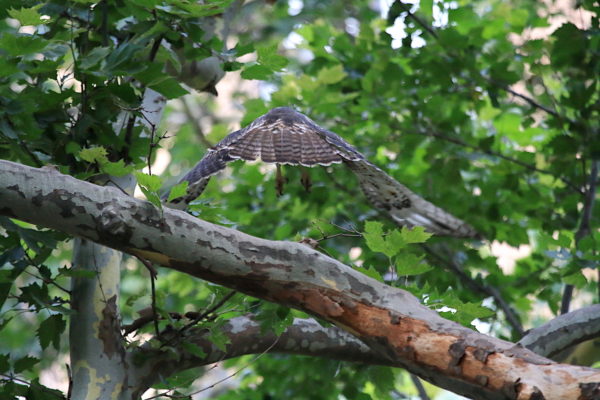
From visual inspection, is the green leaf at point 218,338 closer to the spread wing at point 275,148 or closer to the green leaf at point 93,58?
the spread wing at point 275,148

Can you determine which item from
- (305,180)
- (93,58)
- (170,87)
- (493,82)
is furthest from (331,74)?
(93,58)

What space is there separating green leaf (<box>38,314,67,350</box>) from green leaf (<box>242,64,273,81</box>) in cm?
127

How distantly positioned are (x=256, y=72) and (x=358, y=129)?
2478 mm

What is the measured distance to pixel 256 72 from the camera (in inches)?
134

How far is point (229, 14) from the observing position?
15.5ft

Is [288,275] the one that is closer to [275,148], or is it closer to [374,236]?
[374,236]

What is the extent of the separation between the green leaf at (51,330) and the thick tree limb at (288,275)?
0.92m

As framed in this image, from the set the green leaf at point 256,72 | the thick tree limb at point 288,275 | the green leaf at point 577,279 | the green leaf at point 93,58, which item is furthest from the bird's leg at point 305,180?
the thick tree limb at point 288,275

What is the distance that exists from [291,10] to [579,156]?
3962mm

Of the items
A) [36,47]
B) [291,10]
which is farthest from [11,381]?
[291,10]

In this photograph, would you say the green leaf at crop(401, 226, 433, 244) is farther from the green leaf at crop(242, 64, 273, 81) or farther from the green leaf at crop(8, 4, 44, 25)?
the green leaf at crop(8, 4, 44, 25)

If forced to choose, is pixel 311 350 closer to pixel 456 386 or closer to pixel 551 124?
pixel 456 386

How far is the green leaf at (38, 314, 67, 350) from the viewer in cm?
Result: 319

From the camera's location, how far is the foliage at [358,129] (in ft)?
10.3
